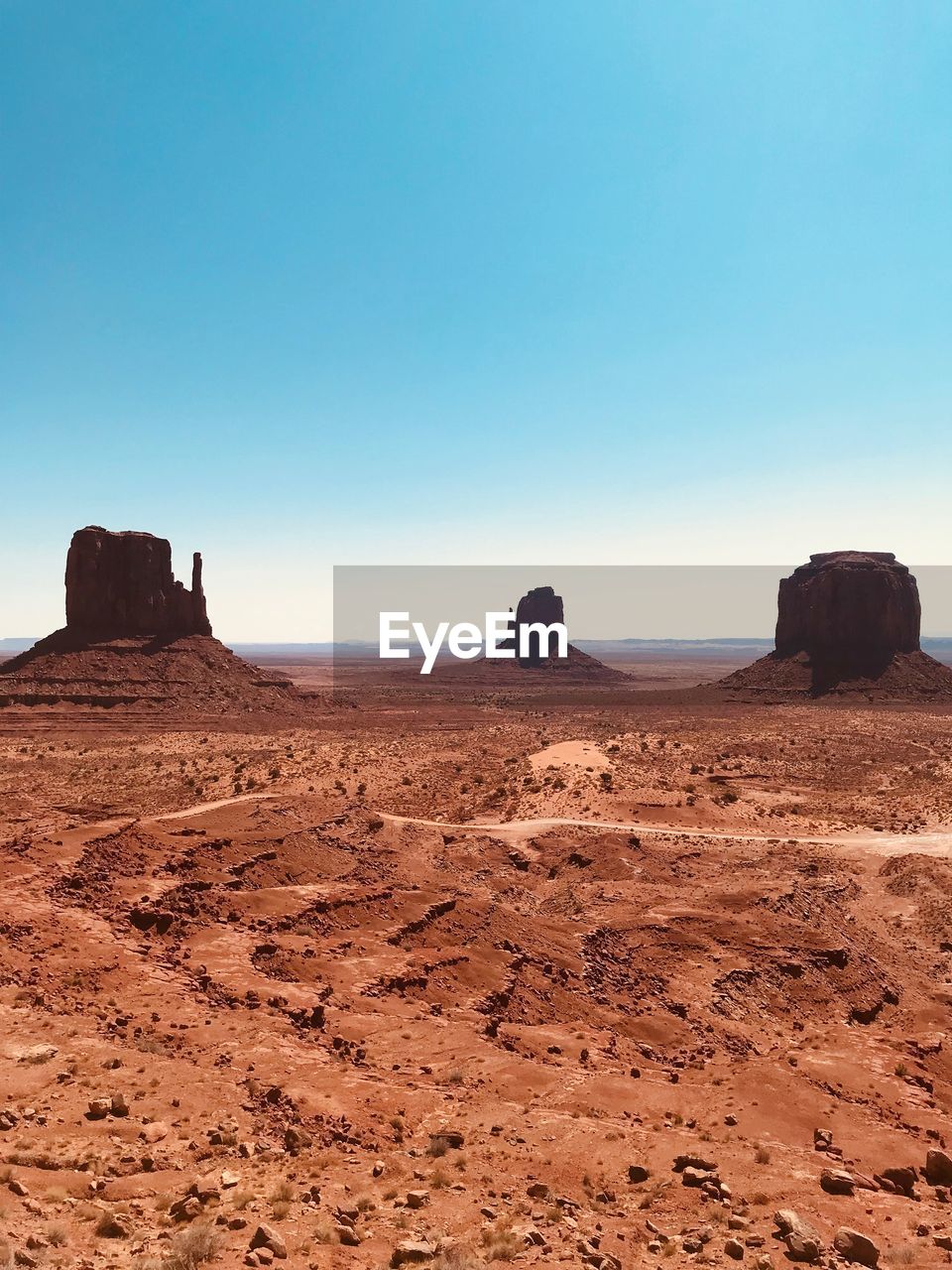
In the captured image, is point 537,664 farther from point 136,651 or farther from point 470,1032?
point 470,1032

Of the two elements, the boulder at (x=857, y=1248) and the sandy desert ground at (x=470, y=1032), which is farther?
the sandy desert ground at (x=470, y=1032)

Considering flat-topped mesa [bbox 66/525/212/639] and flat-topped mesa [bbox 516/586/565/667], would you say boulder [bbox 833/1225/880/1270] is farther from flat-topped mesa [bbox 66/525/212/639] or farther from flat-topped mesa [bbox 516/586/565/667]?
flat-topped mesa [bbox 516/586/565/667]

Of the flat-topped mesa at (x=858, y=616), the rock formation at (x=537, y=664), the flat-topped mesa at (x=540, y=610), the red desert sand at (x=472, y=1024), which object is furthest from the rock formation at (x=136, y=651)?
the flat-topped mesa at (x=540, y=610)

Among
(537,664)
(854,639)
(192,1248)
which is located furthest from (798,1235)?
(537,664)

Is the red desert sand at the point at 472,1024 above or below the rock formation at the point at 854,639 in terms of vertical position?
below

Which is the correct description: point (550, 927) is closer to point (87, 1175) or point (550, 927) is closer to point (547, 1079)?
point (547, 1079)

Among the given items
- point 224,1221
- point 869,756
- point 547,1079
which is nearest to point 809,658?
point 869,756

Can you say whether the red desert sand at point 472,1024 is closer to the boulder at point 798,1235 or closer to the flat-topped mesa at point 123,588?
the boulder at point 798,1235

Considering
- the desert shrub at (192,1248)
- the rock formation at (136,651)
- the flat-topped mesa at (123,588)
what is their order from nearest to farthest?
1. the desert shrub at (192,1248)
2. the rock formation at (136,651)
3. the flat-topped mesa at (123,588)
